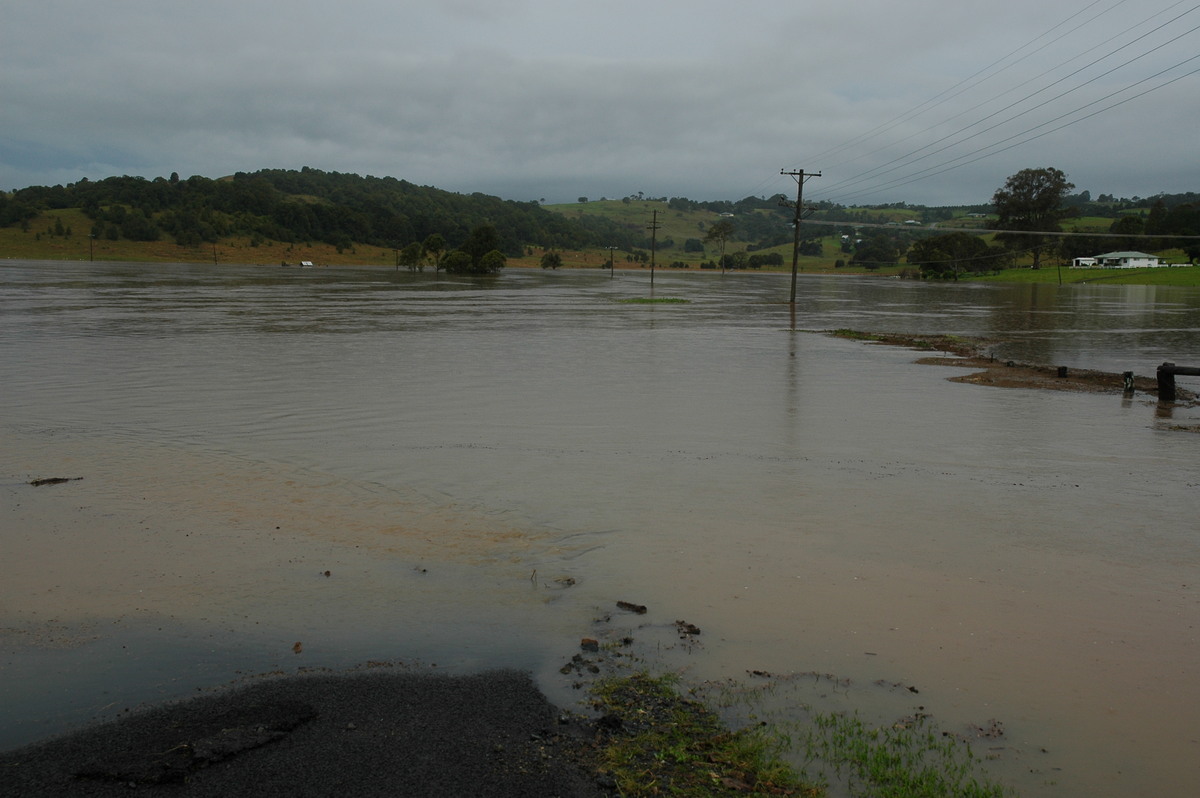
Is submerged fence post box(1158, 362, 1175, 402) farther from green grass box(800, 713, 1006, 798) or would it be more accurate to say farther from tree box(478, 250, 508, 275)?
tree box(478, 250, 508, 275)

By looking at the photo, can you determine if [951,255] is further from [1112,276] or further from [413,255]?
[413,255]

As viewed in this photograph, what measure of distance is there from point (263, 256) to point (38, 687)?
153m

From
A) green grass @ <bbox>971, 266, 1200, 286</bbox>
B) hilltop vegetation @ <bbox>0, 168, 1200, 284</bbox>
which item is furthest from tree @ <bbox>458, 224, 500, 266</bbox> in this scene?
green grass @ <bbox>971, 266, 1200, 286</bbox>

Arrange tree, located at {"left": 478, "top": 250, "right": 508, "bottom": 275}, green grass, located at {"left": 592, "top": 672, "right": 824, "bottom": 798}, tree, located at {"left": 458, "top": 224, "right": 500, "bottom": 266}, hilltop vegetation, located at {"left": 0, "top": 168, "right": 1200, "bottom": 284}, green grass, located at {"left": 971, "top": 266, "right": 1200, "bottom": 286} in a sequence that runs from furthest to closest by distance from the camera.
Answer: hilltop vegetation, located at {"left": 0, "top": 168, "right": 1200, "bottom": 284}
tree, located at {"left": 458, "top": 224, "right": 500, "bottom": 266}
tree, located at {"left": 478, "top": 250, "right": 508, "bottom": 275}
green grass, located at {"left": 971, "top": 266, "right": 1200, "bottom": 286}
green grass, located at {"left": 592, "top": 672, "right": 824, "bottom": 798}

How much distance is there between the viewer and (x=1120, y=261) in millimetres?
119938

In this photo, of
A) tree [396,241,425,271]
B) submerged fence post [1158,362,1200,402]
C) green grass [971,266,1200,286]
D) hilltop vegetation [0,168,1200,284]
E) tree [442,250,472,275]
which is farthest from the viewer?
hilltop vegetation [0,168,1200,284]

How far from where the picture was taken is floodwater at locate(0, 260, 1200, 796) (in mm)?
5426

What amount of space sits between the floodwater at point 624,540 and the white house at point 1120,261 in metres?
117

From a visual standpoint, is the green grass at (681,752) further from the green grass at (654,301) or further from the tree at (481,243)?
the tree at (481,243)

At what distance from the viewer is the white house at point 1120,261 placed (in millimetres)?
114062

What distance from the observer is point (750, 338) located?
31.0 m

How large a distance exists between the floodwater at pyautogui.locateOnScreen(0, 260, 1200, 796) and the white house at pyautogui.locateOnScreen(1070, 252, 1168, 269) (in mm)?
116778

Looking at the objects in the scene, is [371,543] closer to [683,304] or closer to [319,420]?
[319,420]

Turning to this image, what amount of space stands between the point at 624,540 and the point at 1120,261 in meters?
135
